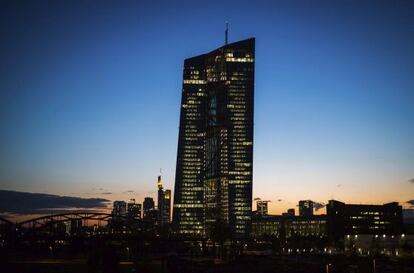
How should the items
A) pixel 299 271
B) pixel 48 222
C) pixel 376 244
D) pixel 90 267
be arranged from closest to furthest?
pixel 90 267
pixel 299 271
pixel 376 244
pixel 48 222

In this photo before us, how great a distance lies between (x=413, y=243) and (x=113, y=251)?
163 metres

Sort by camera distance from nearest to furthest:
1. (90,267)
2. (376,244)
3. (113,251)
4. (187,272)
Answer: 1. (113,251)
2. (90,267)
3. (187,272)
4. (376,244)

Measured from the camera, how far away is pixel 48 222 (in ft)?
618

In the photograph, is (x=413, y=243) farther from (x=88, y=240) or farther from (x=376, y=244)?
(x=88, y=240)

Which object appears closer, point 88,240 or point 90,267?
point 90,267

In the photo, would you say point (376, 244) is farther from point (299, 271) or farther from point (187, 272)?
point (187, 272)

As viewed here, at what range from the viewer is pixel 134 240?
182 m

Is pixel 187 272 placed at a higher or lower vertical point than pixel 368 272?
lower

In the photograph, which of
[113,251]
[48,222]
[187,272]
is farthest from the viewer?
[48,222]

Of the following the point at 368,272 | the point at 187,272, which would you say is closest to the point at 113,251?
the point at 368,272

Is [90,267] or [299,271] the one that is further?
[299,271]

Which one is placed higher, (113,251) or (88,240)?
(113,251)

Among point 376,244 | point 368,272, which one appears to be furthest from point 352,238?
point 368,272

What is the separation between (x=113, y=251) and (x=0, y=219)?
161m
